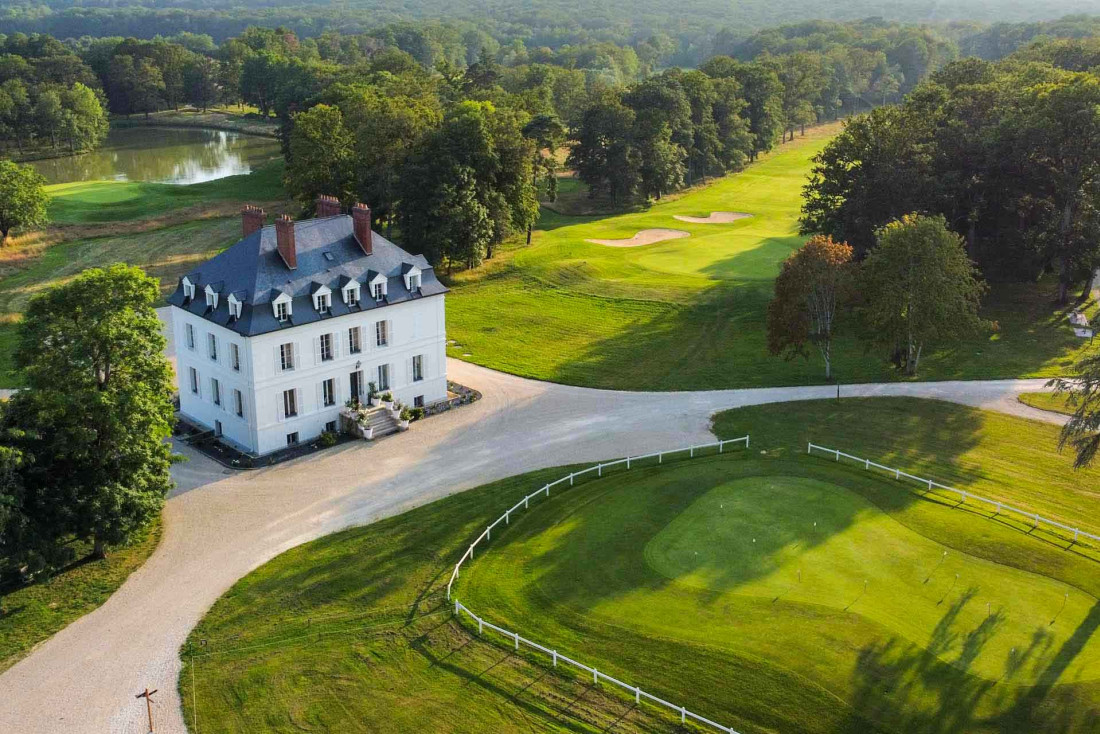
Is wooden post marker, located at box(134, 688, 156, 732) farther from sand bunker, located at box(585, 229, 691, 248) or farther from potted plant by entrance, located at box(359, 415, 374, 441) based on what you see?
sand bunker, located at box(585, 229, 691, 248)

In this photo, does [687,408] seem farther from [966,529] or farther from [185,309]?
[185,309]

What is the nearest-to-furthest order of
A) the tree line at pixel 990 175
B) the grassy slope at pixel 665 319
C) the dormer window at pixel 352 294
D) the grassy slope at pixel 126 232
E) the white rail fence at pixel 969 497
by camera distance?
the white rail fence at pixel 969 497 → the dormer window at pixel 352 294 → the grassy slope at pixel 665 319 → the tree line at pixel 990 175 → the grassy slope at pixel 126 232

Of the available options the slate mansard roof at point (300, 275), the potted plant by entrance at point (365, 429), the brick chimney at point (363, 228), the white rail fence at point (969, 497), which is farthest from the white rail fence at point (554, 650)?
the brick chimney at point (363, 228)

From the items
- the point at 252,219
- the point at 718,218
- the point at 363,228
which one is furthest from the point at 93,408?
the point at 718,218

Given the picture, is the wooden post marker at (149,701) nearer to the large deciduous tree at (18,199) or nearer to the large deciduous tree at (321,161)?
the large deciduous tree at (321,161)

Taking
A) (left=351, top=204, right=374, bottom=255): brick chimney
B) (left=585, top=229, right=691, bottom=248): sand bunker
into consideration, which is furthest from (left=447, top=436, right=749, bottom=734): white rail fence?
(left=585, top=229, right=691, bottom=248): sand bunker

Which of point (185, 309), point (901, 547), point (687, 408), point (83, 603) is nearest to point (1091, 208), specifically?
point (687, 408)
